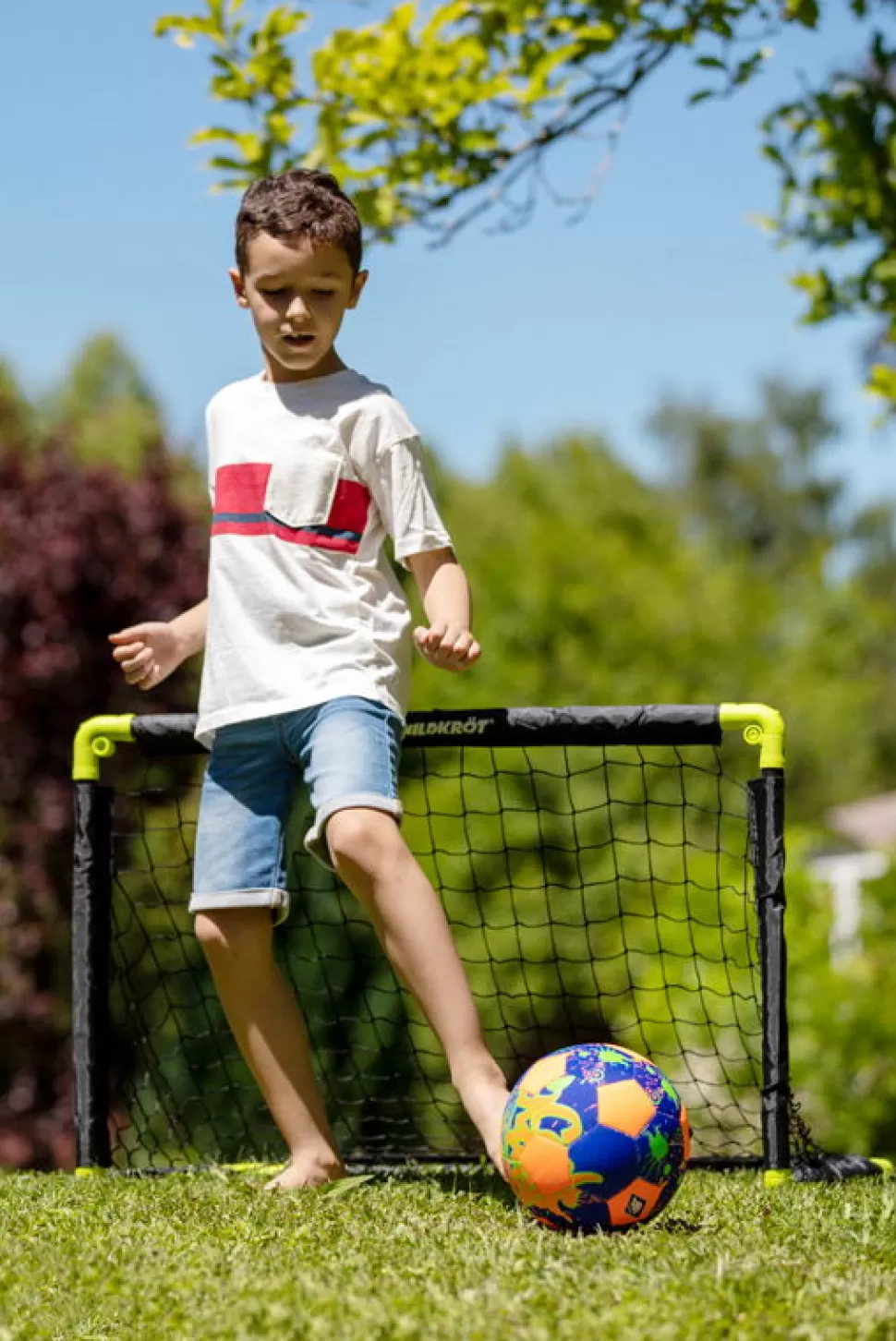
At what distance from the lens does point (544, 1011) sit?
1381cm

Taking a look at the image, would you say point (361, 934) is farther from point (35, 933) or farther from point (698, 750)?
point (698, 750)

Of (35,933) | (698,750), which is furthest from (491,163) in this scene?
(698,750)

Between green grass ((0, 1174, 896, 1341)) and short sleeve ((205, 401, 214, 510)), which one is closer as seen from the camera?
green grass ((0, 1174, 896, 1341))

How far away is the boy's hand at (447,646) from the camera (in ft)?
11.0

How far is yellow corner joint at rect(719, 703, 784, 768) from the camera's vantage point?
385 centimetres

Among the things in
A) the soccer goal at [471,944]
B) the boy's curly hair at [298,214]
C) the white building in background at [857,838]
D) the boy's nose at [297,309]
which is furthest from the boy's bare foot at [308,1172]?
the white building in background at [857,838]

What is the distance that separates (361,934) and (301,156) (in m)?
6.85

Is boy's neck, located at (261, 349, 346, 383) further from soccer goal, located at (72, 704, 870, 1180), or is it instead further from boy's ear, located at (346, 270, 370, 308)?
soccer goal, located at (72, 704, 870, 1180)

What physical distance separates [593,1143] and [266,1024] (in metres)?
1.03

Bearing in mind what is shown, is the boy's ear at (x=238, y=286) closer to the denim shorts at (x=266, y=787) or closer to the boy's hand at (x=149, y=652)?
the boy's hand at (x=149, y=652)

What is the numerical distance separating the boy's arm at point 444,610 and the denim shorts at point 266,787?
0.70 feet

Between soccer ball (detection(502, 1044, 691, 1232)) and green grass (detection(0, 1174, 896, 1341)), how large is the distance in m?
0.06

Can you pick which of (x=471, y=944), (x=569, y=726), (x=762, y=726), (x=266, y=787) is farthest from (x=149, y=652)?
(x=471, y=944)

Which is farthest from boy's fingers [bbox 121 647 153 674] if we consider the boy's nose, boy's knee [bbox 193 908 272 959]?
the boy's nose
